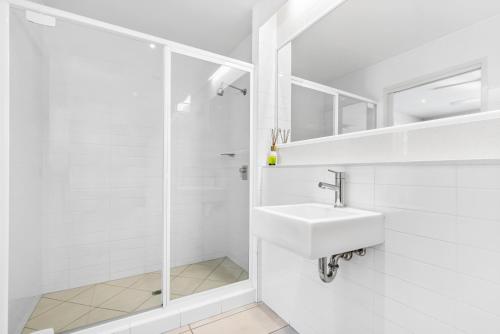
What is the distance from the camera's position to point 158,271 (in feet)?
5.43

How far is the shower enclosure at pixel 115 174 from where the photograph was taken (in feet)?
4.54

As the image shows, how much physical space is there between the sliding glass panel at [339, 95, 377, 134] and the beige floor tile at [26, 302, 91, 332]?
192cm

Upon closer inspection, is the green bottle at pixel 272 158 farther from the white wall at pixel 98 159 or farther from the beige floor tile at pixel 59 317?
the beige floor tile at pixel 59 317

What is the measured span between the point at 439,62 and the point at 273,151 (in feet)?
3.60

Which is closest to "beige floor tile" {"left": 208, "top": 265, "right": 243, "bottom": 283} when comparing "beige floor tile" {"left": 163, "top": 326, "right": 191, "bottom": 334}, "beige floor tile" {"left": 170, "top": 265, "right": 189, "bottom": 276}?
"beige floor tile" {"left": 170, "top": 265, "right": 189, "bottom": 276}

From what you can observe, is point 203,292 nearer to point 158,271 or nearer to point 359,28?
point 158,271

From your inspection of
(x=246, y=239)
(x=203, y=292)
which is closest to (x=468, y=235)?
(x=246, y=239)

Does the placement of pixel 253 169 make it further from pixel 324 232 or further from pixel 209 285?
pixel 324 232

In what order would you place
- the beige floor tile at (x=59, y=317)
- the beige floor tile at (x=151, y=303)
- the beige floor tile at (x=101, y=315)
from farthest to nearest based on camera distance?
the beige floor tile at (x=151, y=303), the beige floor tile at (x=101, y=315), the beige floor tile at (x=59, y=317)

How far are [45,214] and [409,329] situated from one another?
207 centimetres

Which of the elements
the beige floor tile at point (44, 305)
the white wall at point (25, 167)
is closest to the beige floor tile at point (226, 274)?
the beige floor tile at point (44, 305)

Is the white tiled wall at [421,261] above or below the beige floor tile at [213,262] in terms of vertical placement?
above

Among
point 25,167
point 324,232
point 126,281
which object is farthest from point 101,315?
point 324,232

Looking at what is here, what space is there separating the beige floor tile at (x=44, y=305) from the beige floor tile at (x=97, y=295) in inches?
3.2
